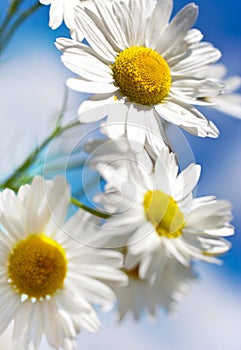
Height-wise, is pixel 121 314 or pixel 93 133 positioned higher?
pixel 93 133

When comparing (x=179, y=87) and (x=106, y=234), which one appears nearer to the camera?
(x=106, y=234)

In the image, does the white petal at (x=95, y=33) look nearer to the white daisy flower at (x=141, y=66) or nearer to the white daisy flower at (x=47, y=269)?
the white daisy flower at (x=141, y=66)

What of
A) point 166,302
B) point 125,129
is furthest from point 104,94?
point 166,302

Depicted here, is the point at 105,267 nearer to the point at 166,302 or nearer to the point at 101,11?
the point at 166,302

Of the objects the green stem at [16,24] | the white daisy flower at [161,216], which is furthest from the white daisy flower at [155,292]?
the green stem at [16,24]

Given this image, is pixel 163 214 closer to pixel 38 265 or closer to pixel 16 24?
pixel 38 265

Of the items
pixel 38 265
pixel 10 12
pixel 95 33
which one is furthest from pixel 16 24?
pixel 38 265
